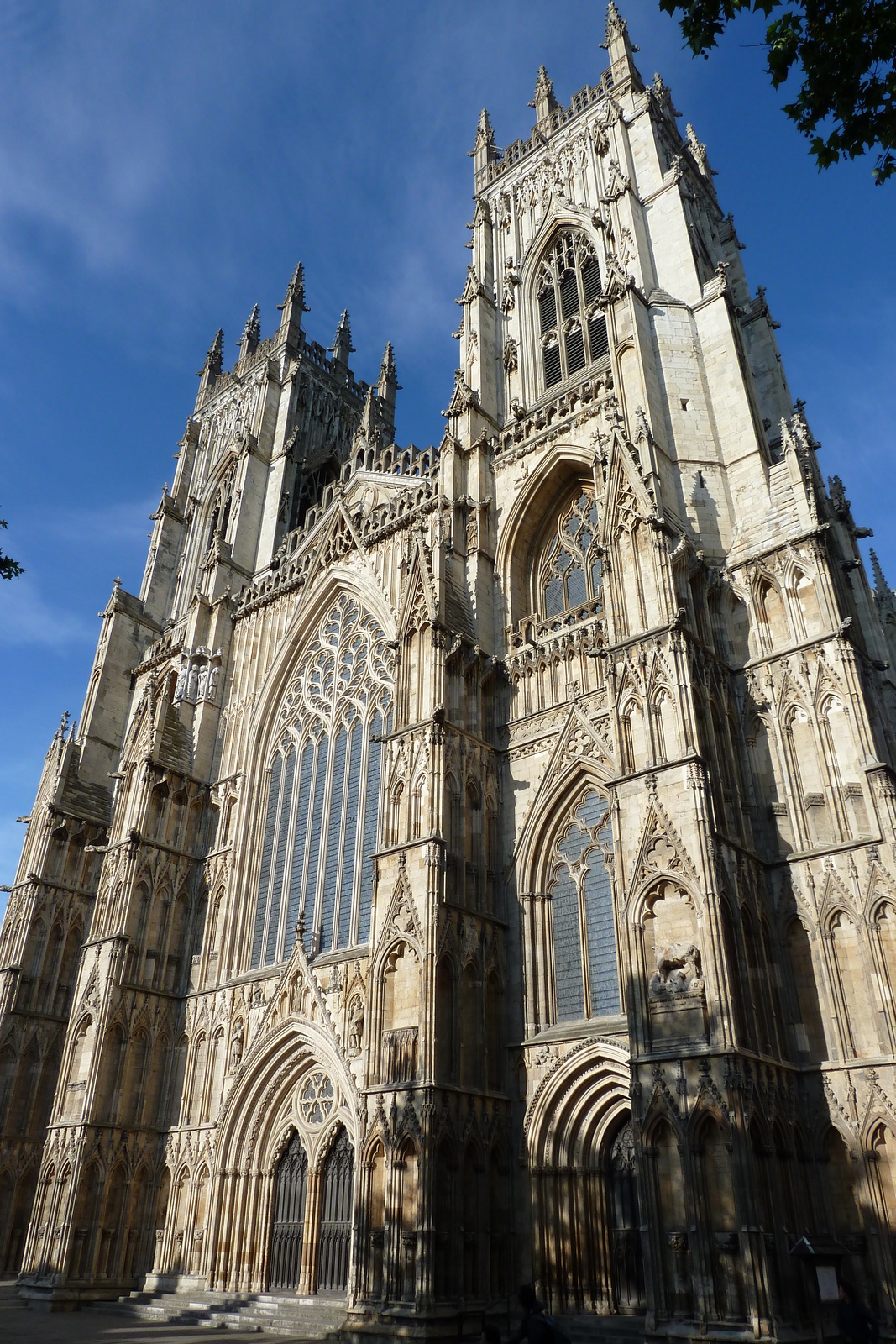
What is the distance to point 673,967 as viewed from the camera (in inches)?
582

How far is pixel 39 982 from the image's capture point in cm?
2850

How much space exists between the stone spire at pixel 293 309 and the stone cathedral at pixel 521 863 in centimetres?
1221

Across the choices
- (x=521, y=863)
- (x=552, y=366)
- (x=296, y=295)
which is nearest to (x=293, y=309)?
(x=296, y=295)

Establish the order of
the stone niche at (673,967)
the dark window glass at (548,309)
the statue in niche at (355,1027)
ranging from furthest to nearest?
the dark window glass at (548,309) → the statue in niche at (355,1027) → the stone niche at (673,967)

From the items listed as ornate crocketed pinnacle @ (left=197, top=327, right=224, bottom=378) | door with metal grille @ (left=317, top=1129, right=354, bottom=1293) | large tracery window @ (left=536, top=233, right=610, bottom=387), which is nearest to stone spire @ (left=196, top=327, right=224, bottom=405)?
ornate crocketed pinnacle @ (left=197, top=327, right=224, bottom=378)

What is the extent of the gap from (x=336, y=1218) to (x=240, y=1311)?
2.31 metres

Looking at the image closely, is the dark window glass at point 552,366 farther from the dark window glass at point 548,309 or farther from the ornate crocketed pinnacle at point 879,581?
the ornate crocketed pinnacle at point 879,581

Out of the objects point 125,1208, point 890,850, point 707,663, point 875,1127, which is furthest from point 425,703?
point 125,1208

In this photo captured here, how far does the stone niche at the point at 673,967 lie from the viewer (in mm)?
14234

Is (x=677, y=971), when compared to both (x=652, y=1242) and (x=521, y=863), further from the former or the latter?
(x=521, y=863)

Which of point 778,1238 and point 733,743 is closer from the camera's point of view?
point 778,1238

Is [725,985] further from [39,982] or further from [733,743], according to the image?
[39,982]

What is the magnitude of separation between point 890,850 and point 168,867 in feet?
59.7

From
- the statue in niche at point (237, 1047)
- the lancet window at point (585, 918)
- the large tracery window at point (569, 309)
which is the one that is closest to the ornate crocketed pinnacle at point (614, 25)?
the large tracery window at point (569, 309)
